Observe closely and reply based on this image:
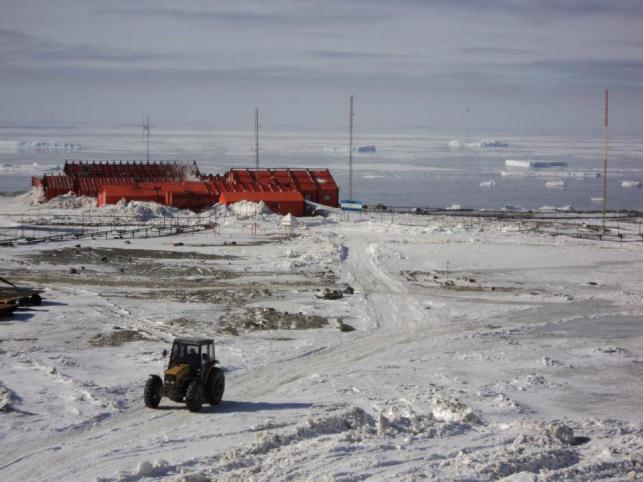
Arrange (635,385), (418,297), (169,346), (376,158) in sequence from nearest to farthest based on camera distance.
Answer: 1. (635,385)
2. (169,346)
3. (418,297)
4. (376,158)

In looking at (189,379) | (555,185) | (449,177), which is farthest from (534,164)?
(189,379)

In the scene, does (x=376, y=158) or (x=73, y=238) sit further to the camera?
(x=376, y=158)

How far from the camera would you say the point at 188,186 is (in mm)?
58469

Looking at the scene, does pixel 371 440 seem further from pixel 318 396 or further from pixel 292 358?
pixel 292 358

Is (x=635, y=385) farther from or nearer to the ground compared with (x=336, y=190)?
nearer to the ground

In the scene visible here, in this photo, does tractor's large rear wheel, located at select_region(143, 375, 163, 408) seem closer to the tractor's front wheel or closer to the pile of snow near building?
the tractor's front wheel

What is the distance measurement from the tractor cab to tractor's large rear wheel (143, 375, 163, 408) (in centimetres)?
38

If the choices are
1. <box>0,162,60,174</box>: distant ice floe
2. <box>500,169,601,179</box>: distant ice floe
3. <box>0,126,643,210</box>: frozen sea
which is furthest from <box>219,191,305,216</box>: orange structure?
<box>500,169,601,179</box>: distant ice floe

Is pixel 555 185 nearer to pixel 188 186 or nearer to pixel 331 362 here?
pixel 188 186

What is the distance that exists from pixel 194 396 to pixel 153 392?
0.89 metres

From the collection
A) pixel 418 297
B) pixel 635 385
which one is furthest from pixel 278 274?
pixel 635 385

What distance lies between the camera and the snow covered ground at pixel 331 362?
15.2 meters

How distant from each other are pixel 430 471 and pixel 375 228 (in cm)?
3672

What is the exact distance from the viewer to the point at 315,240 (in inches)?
1822
